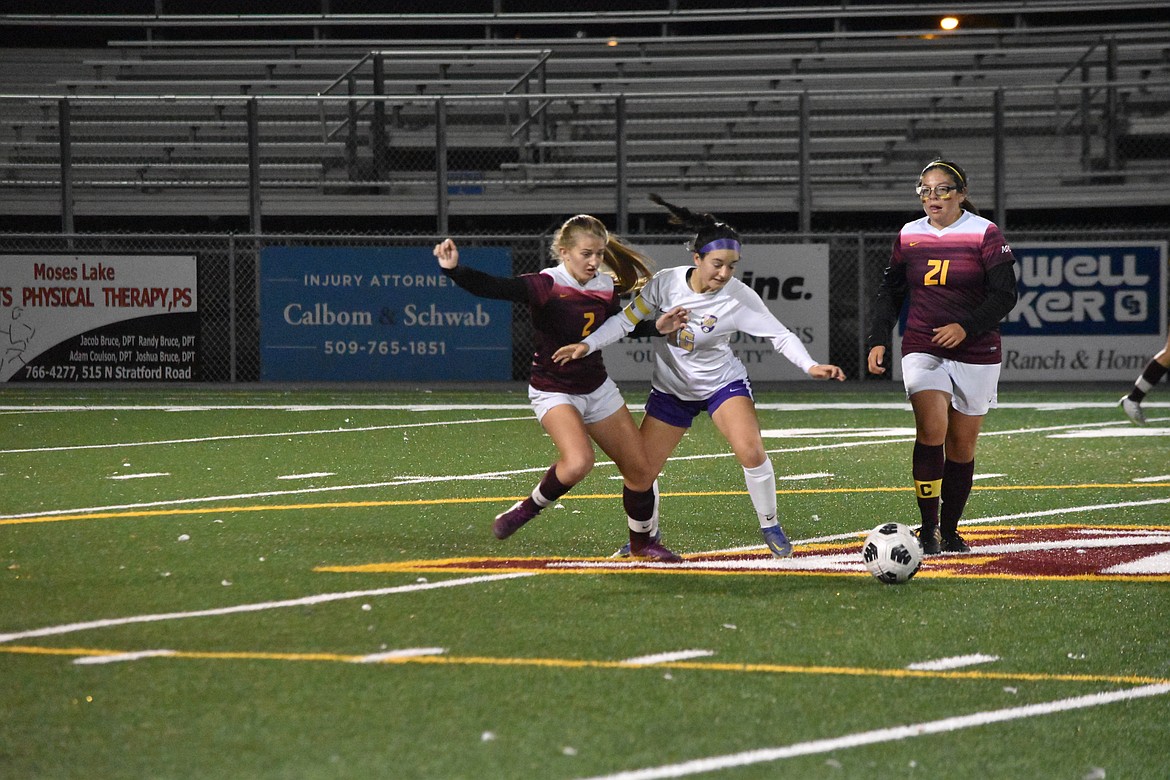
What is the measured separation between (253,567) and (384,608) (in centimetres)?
120

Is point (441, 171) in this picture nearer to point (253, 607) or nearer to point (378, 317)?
point (378, 317)

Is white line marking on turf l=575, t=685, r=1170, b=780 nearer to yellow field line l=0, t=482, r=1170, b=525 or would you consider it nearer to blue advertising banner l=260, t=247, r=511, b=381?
yellow field line l=0, t=482, r=1170, b=525

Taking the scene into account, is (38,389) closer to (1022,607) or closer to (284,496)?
(284,496)

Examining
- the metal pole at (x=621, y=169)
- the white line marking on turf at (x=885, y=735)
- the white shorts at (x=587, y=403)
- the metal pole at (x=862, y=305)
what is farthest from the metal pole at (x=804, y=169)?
the white line marking on turf at (x=885, y=735)

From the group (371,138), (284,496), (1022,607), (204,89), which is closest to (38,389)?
(371,138)

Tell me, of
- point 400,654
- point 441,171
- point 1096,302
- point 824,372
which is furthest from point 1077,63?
point 400,654

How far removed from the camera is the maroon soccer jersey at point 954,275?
306 inches

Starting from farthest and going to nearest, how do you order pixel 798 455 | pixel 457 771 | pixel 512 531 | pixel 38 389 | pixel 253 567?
1. pixel 38 389
2. pixel 798 455
3. pixel 512 531
4. pixel 253 567
5. pixel 457 771

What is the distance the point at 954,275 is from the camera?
779cm

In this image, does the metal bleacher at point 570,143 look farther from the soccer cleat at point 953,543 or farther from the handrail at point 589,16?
the soccer cleat at point 953,543

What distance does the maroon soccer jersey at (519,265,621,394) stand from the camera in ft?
25.1

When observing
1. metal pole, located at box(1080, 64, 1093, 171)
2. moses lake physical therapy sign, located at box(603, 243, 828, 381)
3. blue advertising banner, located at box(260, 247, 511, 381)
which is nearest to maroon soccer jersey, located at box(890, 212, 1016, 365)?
moses lake physical therapy sign, located at box(603, 243, 828, 381)

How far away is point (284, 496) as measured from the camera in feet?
32.5

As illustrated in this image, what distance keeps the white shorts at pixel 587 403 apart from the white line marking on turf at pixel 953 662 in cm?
260
